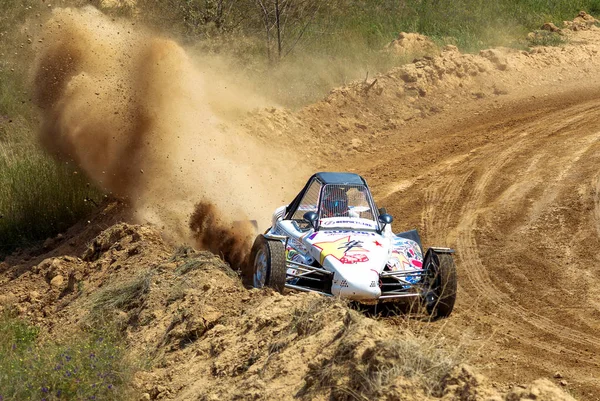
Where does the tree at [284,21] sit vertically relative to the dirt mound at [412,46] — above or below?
above

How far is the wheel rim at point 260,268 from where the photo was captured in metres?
11.3

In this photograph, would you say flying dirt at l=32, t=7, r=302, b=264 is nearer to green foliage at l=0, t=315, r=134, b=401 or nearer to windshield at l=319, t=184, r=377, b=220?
windshield at l=319, t=184, r=377, b=220

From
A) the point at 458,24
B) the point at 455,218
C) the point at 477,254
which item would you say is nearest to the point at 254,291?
the point at 477,254

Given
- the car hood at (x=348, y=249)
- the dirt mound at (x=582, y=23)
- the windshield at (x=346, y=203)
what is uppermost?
the dirt mound at (x=582, y=23)

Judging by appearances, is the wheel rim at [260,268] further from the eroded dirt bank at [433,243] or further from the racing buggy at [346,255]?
the eroded dirt bank at [433,243]

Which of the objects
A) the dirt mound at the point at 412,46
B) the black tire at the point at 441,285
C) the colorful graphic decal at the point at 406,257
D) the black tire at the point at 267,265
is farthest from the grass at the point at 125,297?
the dirt mound at the point at 412,46

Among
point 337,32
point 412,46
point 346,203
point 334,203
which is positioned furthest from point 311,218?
point 337,32

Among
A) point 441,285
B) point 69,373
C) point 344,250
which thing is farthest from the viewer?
point 344,250

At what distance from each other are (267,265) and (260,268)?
0.60m

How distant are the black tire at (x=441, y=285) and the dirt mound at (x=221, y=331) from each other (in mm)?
1287

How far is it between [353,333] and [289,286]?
3.77 m

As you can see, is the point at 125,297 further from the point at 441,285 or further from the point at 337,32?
the point at 337,32

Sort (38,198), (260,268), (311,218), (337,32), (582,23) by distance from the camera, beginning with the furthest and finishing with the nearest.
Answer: (582,23) < (337,32) < (38,198) < (311,218) < (260,268)

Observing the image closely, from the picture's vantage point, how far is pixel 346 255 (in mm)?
11312
